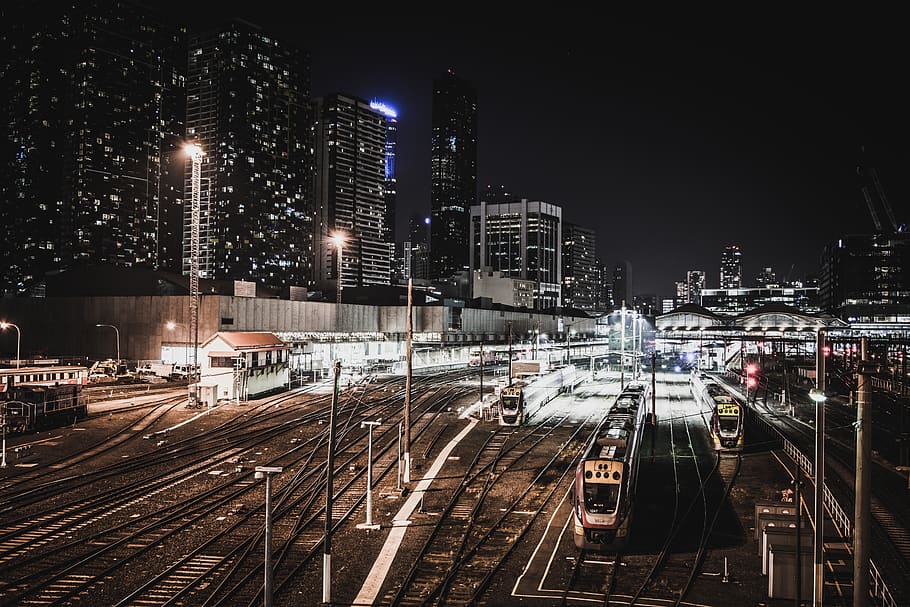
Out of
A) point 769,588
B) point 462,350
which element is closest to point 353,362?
point 462,350

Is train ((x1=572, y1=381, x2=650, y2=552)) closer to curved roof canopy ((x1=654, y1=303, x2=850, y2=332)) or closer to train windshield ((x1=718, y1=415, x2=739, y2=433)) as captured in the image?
train windshield ((x1=718, y1=415, x2=739, y2=433))

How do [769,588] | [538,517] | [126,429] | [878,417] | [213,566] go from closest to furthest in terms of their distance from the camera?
[769,588] < [213,566] < [538,517] < [126,429] < [878,417]

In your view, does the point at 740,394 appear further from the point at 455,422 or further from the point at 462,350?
the point at 462,350

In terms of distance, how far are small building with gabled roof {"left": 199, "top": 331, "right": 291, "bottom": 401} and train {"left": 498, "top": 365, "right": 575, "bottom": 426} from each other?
21158 millimetres

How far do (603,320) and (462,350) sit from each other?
130ft

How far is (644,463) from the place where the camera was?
33844 mm

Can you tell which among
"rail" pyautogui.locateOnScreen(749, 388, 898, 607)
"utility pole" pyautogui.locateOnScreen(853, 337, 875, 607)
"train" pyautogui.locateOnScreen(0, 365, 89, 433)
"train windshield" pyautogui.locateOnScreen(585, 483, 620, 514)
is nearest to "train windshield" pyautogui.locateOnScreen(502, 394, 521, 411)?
"rail" pyautogui.locateOnScreen(749, 388, 898, 607)

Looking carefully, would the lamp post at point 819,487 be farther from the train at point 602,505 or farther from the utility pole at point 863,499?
the train at point 602,505

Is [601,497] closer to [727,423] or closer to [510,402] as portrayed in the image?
[727,423]

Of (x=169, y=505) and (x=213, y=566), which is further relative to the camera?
(x=169, y=505)

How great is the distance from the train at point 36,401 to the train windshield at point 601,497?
31.0 meters

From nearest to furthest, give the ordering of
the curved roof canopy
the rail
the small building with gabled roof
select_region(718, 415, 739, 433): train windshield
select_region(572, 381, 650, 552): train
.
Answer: the rail → select_region(572, 381, 650, 552): train → select_region(718, 415, 739, 433): train windshield → the small building with gabled roof → the curved roof canopy

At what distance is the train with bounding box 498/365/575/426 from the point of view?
43.2m

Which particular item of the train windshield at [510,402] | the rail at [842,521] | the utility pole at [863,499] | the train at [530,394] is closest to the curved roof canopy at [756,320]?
the train at [530,394]
